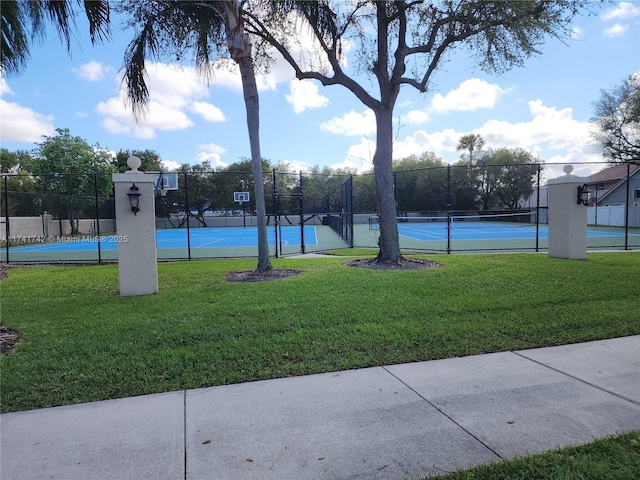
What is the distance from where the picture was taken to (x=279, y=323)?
514 centimetres

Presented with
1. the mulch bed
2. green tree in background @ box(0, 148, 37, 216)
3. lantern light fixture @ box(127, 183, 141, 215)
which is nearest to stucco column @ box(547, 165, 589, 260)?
the mulch bed

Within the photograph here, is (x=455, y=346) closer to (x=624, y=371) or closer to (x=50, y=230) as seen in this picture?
(x=624, y=371)

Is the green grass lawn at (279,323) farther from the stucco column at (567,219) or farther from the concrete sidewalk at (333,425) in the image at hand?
the stucco column at (567,219)

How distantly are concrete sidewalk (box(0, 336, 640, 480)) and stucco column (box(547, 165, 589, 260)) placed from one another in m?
6.95

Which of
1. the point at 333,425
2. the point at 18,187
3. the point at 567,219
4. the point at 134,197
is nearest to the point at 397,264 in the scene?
the point at 567,219

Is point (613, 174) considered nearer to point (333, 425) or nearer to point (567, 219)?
point (567, 219)

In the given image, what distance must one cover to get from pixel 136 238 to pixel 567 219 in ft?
32.1

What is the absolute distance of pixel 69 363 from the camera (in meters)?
4.01

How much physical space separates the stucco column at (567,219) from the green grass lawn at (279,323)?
5.71 feet

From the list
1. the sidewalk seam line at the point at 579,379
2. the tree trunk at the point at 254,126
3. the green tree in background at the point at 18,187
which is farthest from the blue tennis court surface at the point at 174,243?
the sidewalk seam line at the point at 579,379

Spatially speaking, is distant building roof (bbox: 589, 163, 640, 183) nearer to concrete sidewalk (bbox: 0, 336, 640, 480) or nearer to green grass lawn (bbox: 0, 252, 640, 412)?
green grass lawn (bbox: 0, 252, 640, 412)

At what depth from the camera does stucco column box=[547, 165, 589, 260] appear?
10008mm

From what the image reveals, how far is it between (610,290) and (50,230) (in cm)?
2636

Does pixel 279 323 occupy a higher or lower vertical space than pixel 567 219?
lower
